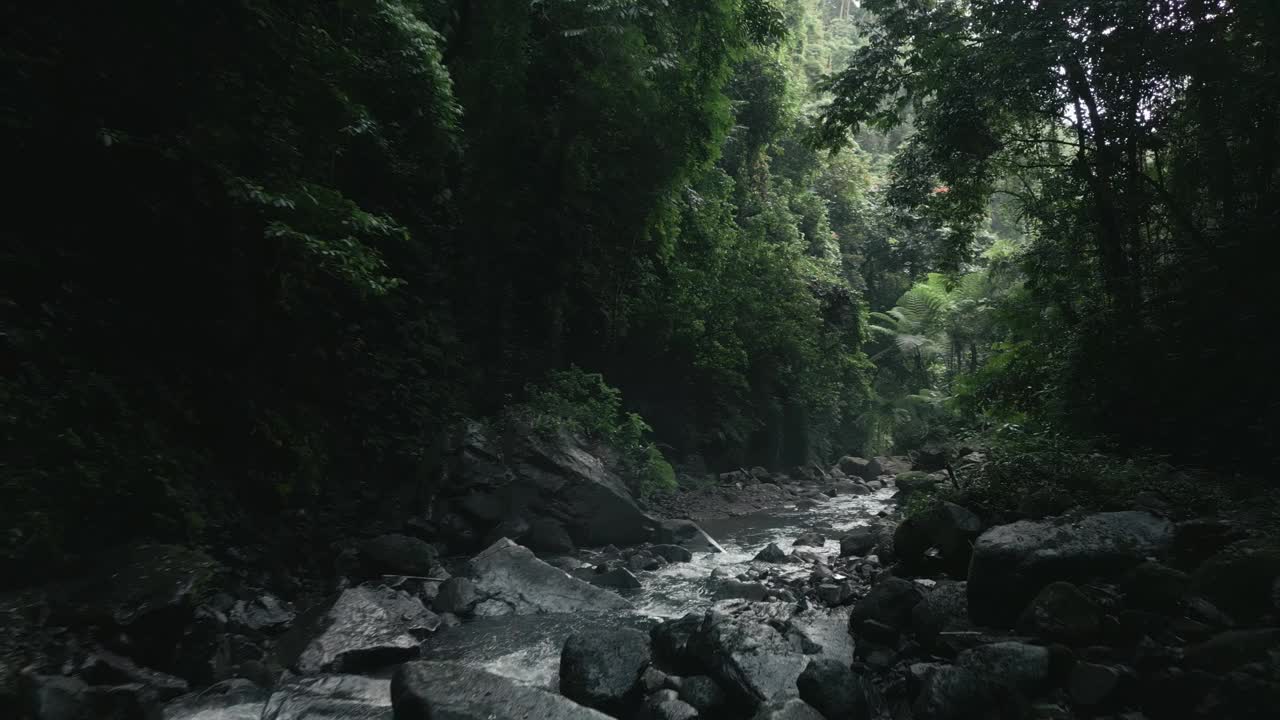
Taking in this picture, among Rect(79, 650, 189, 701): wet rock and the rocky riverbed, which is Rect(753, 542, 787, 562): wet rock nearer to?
the rocky riverbed

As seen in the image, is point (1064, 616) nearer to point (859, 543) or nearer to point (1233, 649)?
point (1233, 649)

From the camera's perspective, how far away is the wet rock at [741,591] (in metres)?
7.18

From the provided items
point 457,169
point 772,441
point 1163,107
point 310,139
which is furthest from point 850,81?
point 772,441

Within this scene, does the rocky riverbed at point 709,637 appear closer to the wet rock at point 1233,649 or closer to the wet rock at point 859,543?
the wet rock at point 1233,649

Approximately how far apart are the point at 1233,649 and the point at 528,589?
5.81 metres

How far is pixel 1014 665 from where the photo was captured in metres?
3.81

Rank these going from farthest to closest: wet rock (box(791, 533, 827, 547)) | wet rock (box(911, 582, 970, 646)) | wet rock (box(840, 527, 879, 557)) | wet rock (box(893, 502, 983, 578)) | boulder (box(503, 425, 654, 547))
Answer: boulder (box(503, 425, 654, 547))
wet rock (box(791, 533, 827, 547))
wet rock (box(840, 527, 879, 557))
wet rock (box(893, 502, 983, 578))
wet rock (box(911, 582, 970, 646))

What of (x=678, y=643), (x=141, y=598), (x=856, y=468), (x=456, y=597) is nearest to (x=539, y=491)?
(x=456, y=597)

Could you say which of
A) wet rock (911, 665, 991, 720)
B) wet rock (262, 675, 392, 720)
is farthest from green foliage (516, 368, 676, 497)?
wet rock (911, 665, 991, 720)

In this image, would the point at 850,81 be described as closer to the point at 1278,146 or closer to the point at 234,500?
the point at 1278,146

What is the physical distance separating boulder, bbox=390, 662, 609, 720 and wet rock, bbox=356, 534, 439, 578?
11.5 feet

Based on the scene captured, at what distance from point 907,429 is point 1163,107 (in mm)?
19083

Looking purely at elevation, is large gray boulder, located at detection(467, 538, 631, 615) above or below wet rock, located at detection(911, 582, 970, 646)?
below

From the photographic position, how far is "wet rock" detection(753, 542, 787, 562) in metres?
9.14
